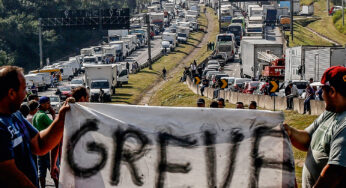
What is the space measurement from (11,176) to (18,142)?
33 cm

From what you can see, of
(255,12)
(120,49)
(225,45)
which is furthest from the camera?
(255,12)

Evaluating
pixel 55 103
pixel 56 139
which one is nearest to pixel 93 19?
pixel 55 103

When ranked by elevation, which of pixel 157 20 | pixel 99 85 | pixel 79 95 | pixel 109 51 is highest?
pixel 79 95

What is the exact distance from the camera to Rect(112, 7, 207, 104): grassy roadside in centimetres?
5479

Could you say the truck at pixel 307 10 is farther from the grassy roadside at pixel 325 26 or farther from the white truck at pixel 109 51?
the white truck at pixel 109 51

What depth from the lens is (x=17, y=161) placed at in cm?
570

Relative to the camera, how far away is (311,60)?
4088 cm

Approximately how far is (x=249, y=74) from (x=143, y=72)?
1955cm

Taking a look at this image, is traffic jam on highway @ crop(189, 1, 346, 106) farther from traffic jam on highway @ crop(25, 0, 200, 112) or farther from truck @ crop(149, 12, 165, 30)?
truck @ crop(149, 12, 165, 30)

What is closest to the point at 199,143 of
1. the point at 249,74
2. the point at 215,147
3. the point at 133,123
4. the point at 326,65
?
the point at 215,147

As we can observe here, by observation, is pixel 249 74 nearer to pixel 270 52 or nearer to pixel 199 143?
pixel 270 52

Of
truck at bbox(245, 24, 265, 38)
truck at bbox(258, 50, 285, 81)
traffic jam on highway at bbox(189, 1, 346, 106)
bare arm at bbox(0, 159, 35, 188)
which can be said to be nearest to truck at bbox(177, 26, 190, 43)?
traffic jam on highway at bbox(189, 1, 346, 106)

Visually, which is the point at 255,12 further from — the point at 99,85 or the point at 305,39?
the point at 99,85

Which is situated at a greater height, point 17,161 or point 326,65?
point 17,161
